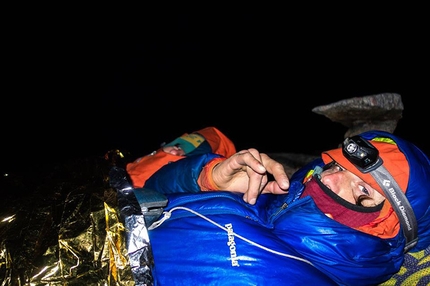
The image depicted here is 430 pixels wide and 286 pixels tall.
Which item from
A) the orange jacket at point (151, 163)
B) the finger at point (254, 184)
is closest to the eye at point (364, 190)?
the finger at point (254, 184)

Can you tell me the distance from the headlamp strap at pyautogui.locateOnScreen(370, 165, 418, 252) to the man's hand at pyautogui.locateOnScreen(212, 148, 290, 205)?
1.48 feet

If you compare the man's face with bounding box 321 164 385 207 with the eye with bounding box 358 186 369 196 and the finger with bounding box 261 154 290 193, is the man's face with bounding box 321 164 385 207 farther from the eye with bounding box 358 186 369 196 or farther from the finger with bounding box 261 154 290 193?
the finger with bounding box 261 154 290 193

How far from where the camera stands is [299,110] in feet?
20.2

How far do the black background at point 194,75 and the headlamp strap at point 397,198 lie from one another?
3.54 metres

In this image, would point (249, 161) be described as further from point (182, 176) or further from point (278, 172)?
→ point (182, 176)

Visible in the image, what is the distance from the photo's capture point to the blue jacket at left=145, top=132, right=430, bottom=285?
1288 mm

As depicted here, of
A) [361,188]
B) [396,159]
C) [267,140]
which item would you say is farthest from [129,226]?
[267,140]

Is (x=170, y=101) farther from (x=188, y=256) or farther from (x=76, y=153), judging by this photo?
(x=188, y=256)

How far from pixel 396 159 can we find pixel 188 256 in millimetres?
1028

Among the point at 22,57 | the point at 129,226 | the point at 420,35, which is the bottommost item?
the point at 129,226

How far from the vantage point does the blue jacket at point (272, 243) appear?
50.7 inches

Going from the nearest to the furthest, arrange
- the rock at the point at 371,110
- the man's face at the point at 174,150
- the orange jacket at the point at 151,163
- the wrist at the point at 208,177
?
the wrist at the point at 208,177
the orange jacket at the point at 151,163
the man's face at the point at 174,150
the rock at the point at 371,110

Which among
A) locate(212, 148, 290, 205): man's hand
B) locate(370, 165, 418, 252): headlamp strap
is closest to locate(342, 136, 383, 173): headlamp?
locate(370, 165, 418, 252): headlamp strap

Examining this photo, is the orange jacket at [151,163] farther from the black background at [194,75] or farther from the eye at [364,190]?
the black background at [194,75]
